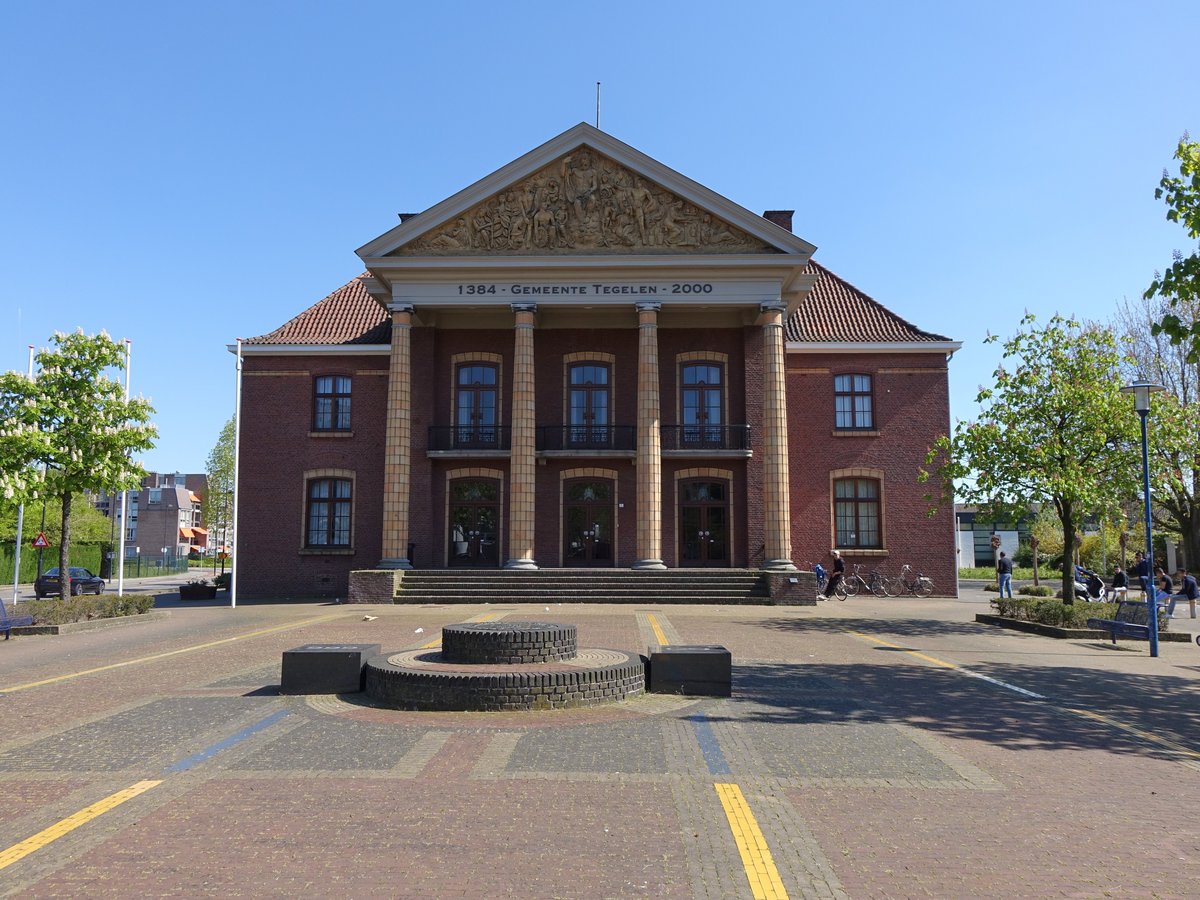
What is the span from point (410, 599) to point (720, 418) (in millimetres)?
12320

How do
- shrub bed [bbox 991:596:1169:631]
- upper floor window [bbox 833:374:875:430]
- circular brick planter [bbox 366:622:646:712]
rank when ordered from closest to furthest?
1. circular brick planter [bbox 366:622:646:712]
2. shrub bed [bbox 991:596:1169:631]
3. upper floor window [bbox 833:374:875:430]

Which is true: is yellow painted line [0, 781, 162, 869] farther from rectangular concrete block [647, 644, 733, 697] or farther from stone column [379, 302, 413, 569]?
stone column [379, 302, 413, 569]

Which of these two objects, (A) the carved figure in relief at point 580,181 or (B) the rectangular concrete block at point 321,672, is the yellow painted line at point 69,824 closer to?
(B) the rectangular concrete block at point 321,672

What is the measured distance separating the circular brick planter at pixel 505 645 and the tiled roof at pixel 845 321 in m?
22.8

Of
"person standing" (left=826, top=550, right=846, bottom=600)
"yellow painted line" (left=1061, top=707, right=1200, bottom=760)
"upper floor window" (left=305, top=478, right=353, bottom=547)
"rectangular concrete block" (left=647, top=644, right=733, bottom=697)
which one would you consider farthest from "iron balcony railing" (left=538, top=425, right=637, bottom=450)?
"yellow painted line" (left=1061, top=707, right=1200, bottom=760)

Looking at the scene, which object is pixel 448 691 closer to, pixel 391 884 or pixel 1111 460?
pixel 391 884

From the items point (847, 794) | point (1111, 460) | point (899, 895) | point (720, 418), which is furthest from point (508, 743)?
point (720, 418)

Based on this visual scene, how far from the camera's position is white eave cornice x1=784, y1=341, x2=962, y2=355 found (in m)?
30.5

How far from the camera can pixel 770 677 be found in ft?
Answer: 37.8

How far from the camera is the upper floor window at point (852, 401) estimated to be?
101 feet

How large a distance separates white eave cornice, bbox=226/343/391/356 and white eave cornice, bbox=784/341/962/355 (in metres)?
14.7

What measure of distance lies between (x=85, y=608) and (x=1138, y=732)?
19.8 meters

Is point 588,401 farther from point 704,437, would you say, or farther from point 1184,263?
point 1184,263

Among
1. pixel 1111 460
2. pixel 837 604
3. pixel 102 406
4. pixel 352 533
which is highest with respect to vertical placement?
pixel 102 406
